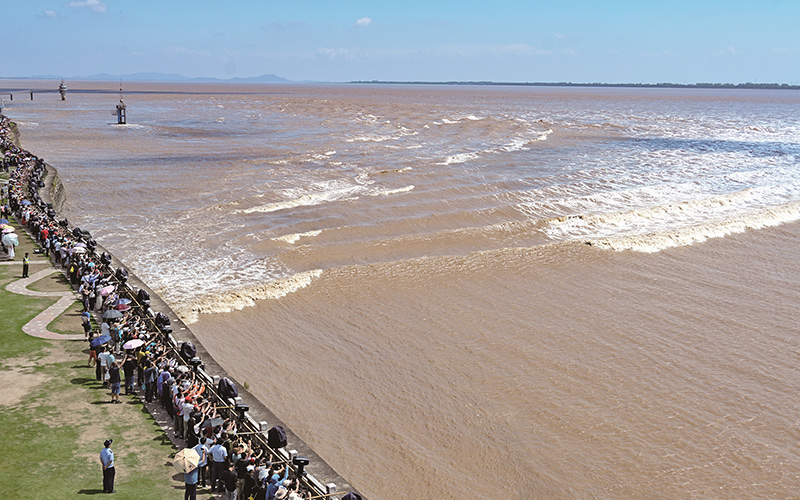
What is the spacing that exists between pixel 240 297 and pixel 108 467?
38.7ft

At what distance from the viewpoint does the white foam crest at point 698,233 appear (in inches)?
1148

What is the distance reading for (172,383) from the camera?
13.5 meters

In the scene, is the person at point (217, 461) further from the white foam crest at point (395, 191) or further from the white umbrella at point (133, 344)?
the white foam crest at point (395, 191)

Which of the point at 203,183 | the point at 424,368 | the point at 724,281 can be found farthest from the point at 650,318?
the point at 203,183

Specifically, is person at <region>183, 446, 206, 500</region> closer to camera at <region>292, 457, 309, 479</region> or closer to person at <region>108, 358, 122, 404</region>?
camera at <region>292, 457, 309, 479</region>

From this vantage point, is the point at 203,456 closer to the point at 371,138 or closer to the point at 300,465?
the point at 300,465

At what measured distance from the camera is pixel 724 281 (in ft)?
81.5

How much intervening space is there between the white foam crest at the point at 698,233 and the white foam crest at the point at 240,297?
13.3m

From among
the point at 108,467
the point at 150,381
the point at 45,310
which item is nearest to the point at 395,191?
the point at 45,310

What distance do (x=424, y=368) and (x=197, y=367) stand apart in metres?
6.18

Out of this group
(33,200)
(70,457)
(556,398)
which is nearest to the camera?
(70,457)

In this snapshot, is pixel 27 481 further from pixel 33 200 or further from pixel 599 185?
pixel 599 185

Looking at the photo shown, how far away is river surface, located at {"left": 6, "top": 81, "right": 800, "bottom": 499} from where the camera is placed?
46.2 feet

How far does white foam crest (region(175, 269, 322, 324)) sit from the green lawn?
459 centimetres
